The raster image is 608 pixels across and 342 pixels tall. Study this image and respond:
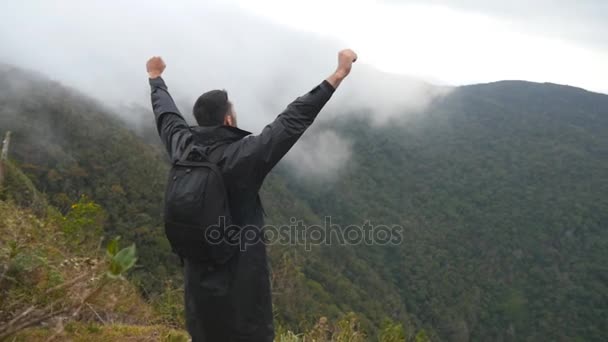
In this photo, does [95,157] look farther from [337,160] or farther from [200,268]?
[337,160]

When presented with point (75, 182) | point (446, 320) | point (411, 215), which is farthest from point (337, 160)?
point (75, 182)

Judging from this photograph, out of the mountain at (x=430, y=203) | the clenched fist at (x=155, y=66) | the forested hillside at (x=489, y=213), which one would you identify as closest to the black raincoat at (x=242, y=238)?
the clenched fist at (x=155, y=66)

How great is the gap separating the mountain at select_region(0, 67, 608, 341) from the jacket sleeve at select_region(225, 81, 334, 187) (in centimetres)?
482

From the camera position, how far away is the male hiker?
1.71 m

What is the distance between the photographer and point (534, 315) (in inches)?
2468

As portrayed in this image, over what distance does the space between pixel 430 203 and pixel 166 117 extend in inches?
3567

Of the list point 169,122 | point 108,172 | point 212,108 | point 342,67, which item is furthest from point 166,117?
point 108,172

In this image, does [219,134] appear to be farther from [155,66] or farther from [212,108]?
[155,66]

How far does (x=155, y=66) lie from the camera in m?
2.39

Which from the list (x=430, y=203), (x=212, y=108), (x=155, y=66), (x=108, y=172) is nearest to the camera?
(x=212, y=108)

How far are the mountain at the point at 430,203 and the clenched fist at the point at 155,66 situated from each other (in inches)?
174

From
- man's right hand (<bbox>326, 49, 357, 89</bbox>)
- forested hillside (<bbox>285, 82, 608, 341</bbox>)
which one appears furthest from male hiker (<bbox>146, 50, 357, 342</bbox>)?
forested hillside (<bbox>285, 82, 608, 341</bbox>)

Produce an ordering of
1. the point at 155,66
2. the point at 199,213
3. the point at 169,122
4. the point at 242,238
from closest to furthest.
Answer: the point at 199,213 → the point at 242,238 → the point at 169,122 → the point at 155,66

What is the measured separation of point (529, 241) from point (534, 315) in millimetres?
20063
